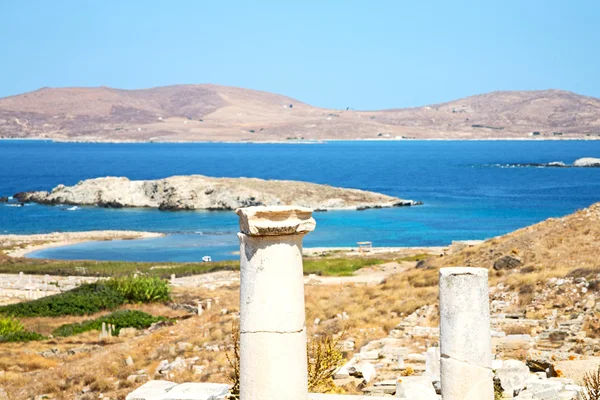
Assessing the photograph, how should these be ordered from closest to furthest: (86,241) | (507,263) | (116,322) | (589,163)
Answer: (507,263) < (116,322) < (86,241) < (589,163)

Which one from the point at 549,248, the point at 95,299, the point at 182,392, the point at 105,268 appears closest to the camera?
the point at 182,392

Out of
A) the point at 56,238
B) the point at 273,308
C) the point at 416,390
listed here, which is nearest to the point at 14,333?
the point at 416,390

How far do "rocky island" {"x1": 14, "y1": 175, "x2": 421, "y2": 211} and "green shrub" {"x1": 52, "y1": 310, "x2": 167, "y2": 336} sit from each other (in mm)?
55525

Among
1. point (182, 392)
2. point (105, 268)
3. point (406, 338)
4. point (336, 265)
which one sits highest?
point (182, 392)

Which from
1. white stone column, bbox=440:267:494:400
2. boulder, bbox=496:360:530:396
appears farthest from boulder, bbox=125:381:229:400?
boulder, bbox=496:360:530:396

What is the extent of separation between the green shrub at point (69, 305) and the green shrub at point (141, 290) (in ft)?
1.20

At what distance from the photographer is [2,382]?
55.1 feet

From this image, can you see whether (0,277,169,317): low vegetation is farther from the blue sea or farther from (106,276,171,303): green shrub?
the blue sea

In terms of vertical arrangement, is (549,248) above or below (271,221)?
below

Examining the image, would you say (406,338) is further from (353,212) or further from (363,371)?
(353,212)

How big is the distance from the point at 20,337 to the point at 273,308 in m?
17.6

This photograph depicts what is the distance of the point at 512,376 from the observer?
11.2 m

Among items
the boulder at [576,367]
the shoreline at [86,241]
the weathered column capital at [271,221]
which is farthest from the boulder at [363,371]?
the shoreline at [86,241]

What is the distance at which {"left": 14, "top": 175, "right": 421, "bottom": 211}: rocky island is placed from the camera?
8450 centimetres
